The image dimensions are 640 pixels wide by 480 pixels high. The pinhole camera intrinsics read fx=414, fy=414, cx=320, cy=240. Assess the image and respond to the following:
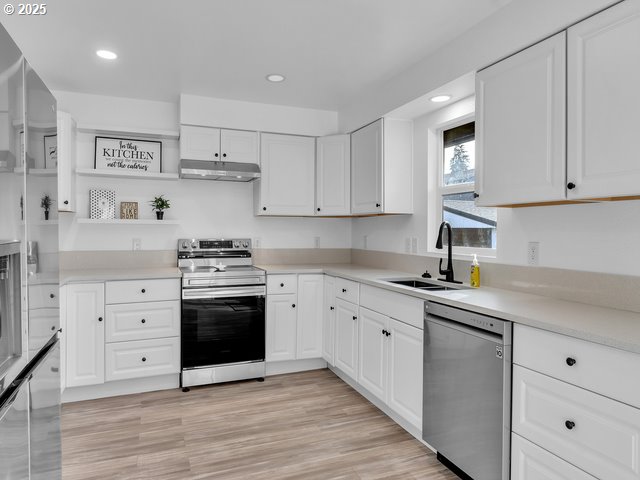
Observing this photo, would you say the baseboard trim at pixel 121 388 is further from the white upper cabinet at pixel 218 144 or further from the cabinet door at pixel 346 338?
the white upper cabinet at pixel 218 144

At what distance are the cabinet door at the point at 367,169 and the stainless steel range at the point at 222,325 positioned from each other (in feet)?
3.57

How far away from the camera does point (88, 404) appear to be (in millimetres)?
3137

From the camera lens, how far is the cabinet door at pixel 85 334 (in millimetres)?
3078

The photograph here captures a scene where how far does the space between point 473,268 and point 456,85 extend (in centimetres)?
118

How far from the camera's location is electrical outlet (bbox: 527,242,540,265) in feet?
7.68

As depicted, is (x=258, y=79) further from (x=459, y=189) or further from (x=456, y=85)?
(x=459, y=189)

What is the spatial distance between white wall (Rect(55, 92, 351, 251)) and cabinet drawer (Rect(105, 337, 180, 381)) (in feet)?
3.17

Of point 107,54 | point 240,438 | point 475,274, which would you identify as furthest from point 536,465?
point 107,54

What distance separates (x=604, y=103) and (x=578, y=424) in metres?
1.26

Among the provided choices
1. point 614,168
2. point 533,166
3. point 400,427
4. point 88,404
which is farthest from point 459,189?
point 88,404

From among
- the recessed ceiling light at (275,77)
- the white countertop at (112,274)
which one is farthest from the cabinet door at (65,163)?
the recessed ceiling light at (275,77)

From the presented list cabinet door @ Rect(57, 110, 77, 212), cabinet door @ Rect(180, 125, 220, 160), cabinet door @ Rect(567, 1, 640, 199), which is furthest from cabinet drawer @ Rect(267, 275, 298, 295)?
cabinet door @ Rect(567, 1, 640, 199)

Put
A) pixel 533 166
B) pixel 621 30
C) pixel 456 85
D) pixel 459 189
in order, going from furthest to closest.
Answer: pixel 459 189, pixel 456 85, pixel 533 166, pixel 621 30

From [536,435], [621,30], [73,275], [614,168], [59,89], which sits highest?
[59,89]
